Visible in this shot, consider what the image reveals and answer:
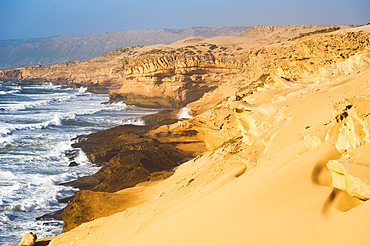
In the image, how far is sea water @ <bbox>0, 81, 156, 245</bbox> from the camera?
12718 mm

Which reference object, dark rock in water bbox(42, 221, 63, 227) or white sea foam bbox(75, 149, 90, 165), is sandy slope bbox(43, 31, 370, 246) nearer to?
dark rock in water bbox(42, 221, 63, 227)

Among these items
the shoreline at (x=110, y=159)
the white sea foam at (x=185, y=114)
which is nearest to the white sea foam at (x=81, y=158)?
the shoreline at (x=110, y=159)

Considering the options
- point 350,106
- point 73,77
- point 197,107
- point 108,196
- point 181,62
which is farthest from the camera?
point 73,77

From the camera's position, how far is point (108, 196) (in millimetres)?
11430

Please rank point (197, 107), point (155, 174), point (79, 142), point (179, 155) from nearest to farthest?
point (155, 174)
point (179, 155)
point (79, 142)
point (197, 107)

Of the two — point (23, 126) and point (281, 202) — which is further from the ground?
point (23, 126)

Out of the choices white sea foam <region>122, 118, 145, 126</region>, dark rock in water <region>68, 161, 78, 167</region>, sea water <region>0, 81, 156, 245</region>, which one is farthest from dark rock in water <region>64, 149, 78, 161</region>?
white sea foam <region>122, 118, 145, 126</region>

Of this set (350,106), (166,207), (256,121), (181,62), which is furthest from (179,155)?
(181,62)

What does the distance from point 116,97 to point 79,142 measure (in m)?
24.9

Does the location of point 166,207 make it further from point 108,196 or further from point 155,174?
point 155,174

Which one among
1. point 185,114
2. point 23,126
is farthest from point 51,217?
point 23,126

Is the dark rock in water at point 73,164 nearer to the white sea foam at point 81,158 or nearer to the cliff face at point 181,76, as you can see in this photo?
the white sea foam at point 81,158

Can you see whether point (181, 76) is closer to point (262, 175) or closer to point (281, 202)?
point (262, 175)

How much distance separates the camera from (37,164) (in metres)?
19.6
